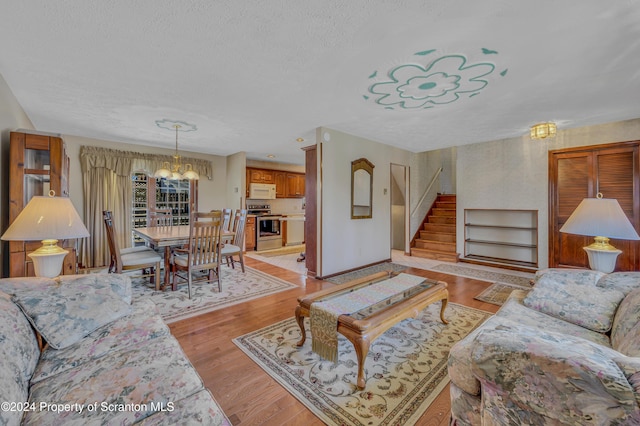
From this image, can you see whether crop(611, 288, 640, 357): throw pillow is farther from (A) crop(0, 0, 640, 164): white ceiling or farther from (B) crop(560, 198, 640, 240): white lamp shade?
(A) crop(0, 0, 640, 164): white ceiling

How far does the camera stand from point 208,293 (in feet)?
11.4

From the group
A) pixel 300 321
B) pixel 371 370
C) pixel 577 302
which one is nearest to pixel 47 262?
pixel 300 321

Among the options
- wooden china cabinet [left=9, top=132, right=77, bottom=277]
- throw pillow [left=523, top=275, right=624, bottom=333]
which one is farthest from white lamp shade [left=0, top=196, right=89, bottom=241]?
throw pillow [left=523, top=275, right=624, bottom=333]

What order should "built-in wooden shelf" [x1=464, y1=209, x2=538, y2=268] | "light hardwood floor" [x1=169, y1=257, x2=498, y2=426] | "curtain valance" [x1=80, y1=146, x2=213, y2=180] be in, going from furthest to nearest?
"built-in wooden shelf" [x1=464, y1=209, x2=538, y2=268], "curtain valance" [x1=80, y1=146, x2=213, y2=180], "light hardwood floor" [x1=169, y1=257, x2=498, y2=426]

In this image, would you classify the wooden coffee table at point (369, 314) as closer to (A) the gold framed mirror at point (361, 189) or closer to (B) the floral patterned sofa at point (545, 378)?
(B) the floral patterned sofa at point (545, 378)

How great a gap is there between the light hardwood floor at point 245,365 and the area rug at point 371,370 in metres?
0.07

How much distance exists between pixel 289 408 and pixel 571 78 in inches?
146

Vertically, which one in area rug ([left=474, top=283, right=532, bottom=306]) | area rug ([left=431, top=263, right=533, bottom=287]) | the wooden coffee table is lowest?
area rug ([left=474, top=283, right=532, bottom=306])

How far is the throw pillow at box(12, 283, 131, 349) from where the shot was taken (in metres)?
1.36

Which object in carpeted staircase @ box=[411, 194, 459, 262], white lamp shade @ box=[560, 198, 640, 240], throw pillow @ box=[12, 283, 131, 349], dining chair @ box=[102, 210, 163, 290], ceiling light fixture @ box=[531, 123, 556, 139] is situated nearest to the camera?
throw pillow @ box=[12, 283, 131, 349]

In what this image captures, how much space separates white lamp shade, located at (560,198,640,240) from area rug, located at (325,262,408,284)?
9.12ft

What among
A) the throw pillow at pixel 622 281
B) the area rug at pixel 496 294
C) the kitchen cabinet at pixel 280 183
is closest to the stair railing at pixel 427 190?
the area rug at pixel 496 294

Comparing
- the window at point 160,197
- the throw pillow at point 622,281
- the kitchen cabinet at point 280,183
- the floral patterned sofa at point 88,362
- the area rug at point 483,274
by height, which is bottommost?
Answer: the area rug at point 483,274

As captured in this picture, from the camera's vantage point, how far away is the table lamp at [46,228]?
1.74 m
